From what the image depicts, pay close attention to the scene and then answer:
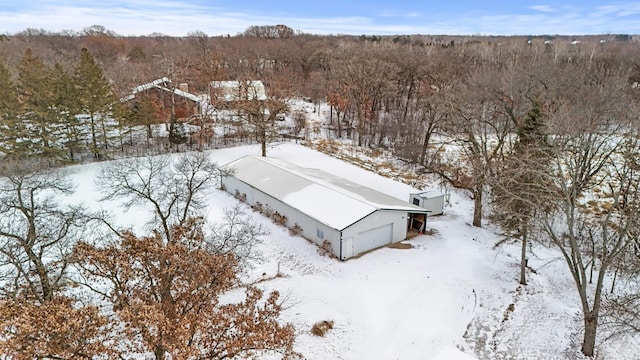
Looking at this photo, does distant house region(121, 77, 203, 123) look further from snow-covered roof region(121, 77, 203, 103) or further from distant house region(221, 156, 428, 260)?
distant house region(221, 156, 428, 260)

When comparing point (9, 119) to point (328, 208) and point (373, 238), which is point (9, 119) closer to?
point (328, 208)

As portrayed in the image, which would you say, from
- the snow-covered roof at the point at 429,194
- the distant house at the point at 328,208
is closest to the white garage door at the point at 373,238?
the distant house at the point at 328,208

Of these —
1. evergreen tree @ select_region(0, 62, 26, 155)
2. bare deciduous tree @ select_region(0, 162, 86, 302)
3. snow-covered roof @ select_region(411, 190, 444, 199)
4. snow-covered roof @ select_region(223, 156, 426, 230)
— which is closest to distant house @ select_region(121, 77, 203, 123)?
evergreen tree @ select_region(0, 62, 26, 155)

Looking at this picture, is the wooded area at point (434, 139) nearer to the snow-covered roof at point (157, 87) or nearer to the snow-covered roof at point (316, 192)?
the snow-covered roof at point (157, 87)

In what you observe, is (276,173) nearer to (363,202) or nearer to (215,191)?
(215,191)

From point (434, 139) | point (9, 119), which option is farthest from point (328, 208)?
point (434, 139)

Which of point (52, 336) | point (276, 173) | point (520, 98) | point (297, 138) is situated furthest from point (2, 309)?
point (297, 138)
